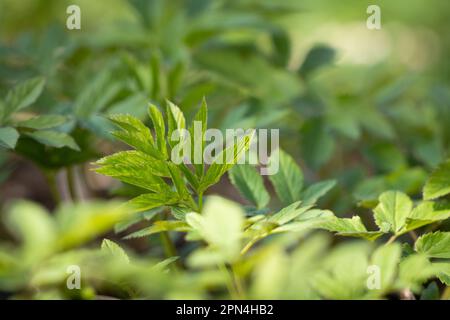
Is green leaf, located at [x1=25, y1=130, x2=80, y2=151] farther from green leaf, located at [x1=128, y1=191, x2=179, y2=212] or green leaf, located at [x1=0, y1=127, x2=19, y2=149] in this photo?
green leaf, located at [x1=128, y1=191, x2=179, y2=212]

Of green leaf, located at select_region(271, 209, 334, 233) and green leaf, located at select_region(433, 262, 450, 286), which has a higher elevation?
green leaf, located at select_region(271, 209, 334, 233)

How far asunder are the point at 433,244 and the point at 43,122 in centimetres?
55

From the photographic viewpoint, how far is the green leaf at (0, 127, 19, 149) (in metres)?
0.75


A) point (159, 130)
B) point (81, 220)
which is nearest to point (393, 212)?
point (159, 130)

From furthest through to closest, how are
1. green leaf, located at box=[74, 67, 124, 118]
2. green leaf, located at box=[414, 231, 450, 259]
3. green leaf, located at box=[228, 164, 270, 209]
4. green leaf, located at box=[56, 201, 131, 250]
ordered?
green leaf, located at box=[74, 67, 124, 118] → green leaf, located at box=[228, 164, 270, 209] → green leaf, located at box=[414, 231, 450, 259] → green leaf, located at box=[56, 201, 131, 250]

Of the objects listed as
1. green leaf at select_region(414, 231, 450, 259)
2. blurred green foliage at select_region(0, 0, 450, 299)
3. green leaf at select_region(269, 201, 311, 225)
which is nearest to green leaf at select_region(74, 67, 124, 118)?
blurred green foliage at select_region(0, 0, 450, 299)

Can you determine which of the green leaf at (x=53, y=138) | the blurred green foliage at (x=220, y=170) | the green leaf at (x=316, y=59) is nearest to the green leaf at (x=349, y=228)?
the blurred green foliage at (x=220, y=170)

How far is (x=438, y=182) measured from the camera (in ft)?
2.63

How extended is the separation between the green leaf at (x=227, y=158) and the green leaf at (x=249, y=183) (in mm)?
105

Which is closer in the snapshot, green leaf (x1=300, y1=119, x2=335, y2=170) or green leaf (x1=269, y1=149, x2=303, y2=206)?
green leaf (x1=269, y1=149, x2=303, y2=206)

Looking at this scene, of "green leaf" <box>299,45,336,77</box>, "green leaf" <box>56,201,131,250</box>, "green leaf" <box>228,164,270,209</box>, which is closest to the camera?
"green leaf" <box>56,201,131,250</box>

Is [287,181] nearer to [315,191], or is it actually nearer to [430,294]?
[315,191]

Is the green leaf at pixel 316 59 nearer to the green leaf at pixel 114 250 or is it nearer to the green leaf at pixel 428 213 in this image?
the green leaf at pixel 428 213

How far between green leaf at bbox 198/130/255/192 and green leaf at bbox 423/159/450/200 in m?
0.28
